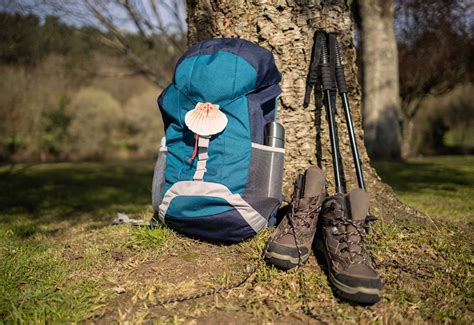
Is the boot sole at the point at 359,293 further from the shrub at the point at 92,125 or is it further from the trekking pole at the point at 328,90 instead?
the shrub at the point at 92,125

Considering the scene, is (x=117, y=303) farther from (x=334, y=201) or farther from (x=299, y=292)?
(x=334, y=201)

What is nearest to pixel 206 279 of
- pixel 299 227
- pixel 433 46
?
pixel 299 227

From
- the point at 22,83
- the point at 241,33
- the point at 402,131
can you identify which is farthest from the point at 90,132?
the point at 241,33

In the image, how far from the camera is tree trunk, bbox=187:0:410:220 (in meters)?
2.59

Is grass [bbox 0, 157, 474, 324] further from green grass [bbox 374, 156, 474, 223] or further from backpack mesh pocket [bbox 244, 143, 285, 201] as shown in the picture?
green grass [bbox 374, 156, 474, 223]

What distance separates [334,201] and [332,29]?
131 centimetres

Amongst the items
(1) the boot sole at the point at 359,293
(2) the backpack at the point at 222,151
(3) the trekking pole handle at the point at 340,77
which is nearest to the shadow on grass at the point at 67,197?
(2) the backpack at the point at 222,151

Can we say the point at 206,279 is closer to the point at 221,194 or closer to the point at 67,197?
the point at 221,194

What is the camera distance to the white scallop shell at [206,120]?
7.06 feet

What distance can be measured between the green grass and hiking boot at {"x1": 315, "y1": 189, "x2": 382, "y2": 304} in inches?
53.9

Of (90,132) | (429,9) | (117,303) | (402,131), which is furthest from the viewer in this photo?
(90,132)

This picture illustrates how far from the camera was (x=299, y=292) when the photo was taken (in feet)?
6.25

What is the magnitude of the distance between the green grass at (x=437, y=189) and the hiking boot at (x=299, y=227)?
1418mm

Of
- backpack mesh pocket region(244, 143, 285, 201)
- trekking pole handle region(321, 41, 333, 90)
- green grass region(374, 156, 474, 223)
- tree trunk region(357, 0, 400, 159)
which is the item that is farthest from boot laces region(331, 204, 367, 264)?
tree trunk region(357, 0, 400, 159)
